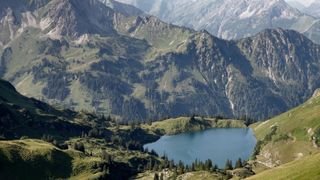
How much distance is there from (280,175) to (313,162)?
9.98m

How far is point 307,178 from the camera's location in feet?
353

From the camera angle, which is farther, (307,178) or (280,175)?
(280,175)

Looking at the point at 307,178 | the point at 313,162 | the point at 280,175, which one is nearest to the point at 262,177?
the point at 280,175

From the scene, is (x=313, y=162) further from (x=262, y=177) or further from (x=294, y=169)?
(x=262, y=177)

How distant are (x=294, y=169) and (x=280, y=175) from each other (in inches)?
154

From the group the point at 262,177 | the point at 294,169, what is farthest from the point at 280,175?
the point at 262,177

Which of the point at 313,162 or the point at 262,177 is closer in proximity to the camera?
the point at 313,162

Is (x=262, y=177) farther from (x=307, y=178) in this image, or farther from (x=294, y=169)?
(x=307, y=178)

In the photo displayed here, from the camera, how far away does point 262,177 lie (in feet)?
456

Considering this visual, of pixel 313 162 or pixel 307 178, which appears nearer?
pixel 307 178

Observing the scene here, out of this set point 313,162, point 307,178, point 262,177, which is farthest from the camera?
point 262,177

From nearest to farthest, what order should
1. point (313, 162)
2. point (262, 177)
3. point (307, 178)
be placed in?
1. point (307, 178)
2. point (313, 162)
3. point (262, 177)

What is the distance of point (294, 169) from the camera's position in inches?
4892

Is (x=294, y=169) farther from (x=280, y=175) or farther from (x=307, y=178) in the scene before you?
(x=307, y=178)
